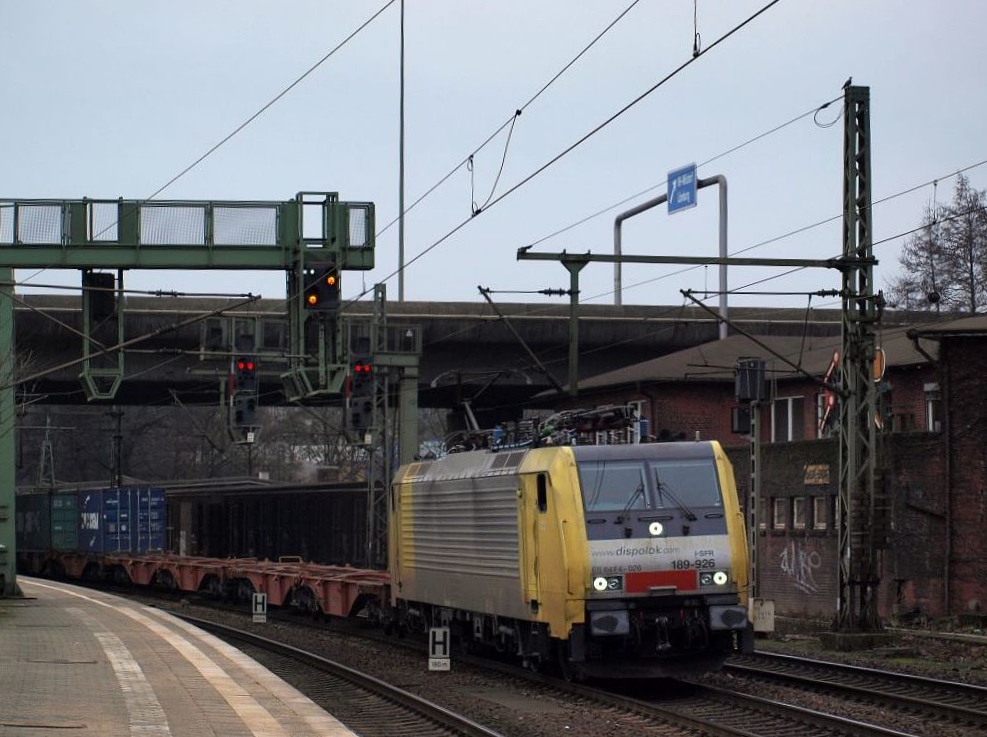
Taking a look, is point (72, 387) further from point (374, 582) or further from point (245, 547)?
point (374, 582)

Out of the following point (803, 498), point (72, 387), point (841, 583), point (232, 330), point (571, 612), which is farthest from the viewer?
point (72, 387)

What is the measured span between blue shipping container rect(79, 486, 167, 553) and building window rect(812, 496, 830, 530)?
2101cm

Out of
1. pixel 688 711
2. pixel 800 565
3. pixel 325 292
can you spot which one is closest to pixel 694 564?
pixel 688 711

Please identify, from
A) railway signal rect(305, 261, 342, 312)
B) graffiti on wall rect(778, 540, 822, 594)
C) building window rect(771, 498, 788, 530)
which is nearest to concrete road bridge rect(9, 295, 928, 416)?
building window rect(771, 498, 788, 530)

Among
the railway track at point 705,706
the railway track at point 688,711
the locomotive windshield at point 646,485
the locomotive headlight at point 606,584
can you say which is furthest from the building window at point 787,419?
the locomotive headlight at point 606,584

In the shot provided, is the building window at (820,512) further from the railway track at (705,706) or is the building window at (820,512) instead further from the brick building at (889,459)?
the railway track at (705,706)

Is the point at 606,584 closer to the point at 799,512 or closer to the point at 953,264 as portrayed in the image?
the point at 799,512

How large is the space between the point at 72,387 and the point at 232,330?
59.7 feet

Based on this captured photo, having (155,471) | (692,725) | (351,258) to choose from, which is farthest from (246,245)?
(155,471)

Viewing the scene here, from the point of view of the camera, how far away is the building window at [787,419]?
136 ft

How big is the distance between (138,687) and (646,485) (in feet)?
18.6

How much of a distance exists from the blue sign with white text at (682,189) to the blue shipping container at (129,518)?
61.7 feet

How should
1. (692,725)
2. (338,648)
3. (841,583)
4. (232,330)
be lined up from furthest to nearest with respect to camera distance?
(232,330), (338,648), (841,583), (692,725)

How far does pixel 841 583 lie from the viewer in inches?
893
